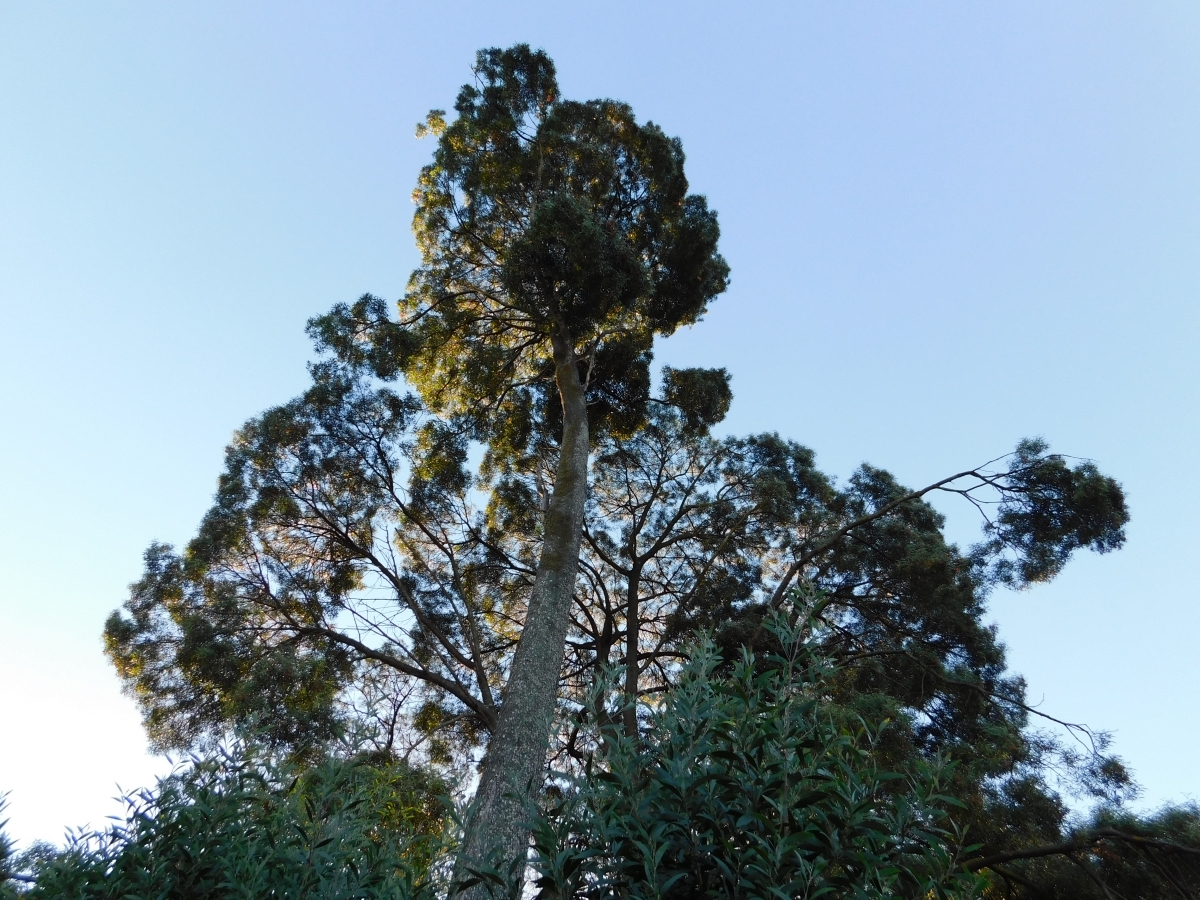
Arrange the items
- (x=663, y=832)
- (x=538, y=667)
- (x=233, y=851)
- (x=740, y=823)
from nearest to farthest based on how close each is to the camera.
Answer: (x=740, y=823)
(x=663, y=832)
(x=233, y=851)
(x=538, y=667)

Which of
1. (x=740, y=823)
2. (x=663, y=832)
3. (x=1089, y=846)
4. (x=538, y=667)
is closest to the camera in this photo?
(x=740, y=823)

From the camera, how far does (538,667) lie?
20.5 ft

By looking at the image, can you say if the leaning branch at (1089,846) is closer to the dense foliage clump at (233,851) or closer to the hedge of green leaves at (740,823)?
the hedge of green leaves at (740,823)

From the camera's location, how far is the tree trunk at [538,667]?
5.00m

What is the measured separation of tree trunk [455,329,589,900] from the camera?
5.00 metres

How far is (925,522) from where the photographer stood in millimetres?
11406

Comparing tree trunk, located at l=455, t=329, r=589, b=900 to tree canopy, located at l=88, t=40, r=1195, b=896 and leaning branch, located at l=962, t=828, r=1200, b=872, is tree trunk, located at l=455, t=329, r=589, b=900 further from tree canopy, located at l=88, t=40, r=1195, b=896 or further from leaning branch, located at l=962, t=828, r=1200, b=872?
leaning branch, located at l=962, t=828, r=1200, b=872

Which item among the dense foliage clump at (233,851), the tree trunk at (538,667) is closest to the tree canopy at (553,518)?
the tree trunk at (538,667)

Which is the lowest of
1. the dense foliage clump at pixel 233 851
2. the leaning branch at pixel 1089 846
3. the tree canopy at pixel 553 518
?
the dense foliage clump at pixel 233 851

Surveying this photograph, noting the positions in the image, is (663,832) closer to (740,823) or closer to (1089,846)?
(740,823)

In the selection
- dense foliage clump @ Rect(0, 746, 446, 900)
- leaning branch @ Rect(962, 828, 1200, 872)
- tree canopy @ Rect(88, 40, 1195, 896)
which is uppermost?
tree canopy @ Rect(88, 40, 1195, 896)

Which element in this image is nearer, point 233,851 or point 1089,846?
point 233,851

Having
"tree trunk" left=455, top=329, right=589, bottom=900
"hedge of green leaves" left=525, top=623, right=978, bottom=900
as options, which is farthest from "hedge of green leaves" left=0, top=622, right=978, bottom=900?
"tree trunk" left=455, top=329, right=589, bottom=900

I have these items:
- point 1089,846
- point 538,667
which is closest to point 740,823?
point 538,667
